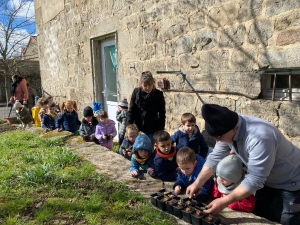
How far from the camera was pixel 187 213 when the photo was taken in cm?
212

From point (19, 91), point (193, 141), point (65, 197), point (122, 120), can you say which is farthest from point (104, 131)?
point (19, 91)

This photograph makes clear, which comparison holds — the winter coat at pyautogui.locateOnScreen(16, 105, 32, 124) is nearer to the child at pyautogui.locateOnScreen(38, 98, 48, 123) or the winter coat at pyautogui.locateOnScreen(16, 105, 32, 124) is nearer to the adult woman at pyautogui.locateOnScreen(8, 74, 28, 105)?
the child at pyautogui.locateOnScreen(38, 98, 48, 123)

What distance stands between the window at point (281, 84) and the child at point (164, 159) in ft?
4.25

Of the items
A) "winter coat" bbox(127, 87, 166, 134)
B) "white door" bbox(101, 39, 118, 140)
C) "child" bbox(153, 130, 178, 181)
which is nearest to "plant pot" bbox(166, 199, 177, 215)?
"child" bbox(153, 130, 178, 181)

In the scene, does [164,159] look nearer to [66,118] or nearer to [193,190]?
[193,190]

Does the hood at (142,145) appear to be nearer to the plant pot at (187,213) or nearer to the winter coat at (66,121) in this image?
the plant pot at (187,213)

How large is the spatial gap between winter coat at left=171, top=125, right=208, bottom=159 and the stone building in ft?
1.22

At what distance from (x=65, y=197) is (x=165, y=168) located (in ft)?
3.61

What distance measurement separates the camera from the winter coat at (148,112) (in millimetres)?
4195

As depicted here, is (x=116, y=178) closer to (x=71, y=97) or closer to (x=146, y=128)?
(x=146, y=128)

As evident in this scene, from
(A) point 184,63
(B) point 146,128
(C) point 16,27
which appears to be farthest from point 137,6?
(C) point 16,27

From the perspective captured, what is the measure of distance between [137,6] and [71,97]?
14.0 feet

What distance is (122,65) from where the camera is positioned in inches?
230

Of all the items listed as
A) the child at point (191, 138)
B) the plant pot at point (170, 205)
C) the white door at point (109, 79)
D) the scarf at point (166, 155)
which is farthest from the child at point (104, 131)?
the plant pot at point (170, 205)
